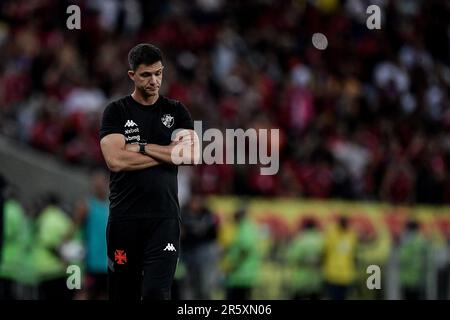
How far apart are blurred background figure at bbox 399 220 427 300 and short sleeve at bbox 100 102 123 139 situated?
1103 centimetres

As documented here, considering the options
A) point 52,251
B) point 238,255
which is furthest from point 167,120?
point 238,255

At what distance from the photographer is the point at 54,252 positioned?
581 inches

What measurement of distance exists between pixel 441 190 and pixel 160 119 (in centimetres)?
1228

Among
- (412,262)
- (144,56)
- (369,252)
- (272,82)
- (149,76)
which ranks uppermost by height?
(272,82)

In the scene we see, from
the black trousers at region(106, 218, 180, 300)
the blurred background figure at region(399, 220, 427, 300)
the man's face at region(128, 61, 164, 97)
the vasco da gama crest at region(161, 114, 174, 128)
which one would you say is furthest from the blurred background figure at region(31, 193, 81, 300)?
the man's face at region(128, 61, 164, 97)

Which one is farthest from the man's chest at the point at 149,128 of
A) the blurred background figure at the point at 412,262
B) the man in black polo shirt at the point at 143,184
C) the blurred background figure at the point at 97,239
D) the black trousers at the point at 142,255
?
the blurred background figure at the point at 412,262

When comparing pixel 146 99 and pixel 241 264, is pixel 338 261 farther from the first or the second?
pixel 146 99

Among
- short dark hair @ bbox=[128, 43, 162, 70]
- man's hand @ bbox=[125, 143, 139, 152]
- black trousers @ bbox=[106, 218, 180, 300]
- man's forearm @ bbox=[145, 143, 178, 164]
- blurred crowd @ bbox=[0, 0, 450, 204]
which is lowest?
black trousers @ bbox=[106, 218, 180, 300]

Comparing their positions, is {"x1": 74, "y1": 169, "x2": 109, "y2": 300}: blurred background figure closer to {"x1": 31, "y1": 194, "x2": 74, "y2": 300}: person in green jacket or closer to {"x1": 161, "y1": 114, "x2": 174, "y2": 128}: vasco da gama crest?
{"x1": 31, "y1": 194, "x2": 74, "y2": 300}: person in green jacket

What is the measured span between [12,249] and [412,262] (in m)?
7.06

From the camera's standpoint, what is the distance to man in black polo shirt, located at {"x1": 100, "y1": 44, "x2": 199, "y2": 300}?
27.3ft

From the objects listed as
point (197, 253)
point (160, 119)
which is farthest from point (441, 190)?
point (160, 119)

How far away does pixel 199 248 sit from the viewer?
16.2m

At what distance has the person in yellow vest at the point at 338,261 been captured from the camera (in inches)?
702
